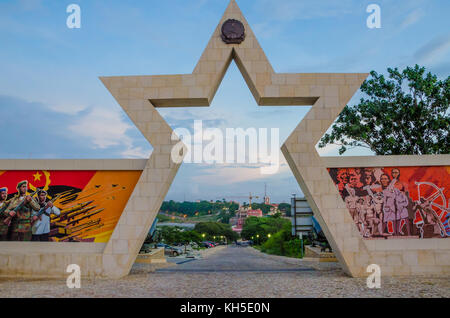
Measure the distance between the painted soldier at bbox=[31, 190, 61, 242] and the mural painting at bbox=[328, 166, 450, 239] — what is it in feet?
34.4

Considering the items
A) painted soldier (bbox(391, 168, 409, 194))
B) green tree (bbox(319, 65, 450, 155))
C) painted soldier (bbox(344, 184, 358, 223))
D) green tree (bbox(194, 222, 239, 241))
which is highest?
green tree (bbox(319, 65, 450, 155))

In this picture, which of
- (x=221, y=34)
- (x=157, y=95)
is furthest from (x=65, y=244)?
(x=221, y=34)

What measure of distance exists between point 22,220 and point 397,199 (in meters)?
13.8

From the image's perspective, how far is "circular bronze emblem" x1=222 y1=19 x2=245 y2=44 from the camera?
11.8 m

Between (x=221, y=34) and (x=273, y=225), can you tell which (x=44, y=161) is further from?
(x=273, y=225)

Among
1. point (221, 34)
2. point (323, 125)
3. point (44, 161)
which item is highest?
point (221, 34)

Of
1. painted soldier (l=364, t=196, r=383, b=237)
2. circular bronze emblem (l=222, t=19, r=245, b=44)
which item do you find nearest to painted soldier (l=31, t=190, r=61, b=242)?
circular bronze emblem (l=222, t=19, r=245, b=44)

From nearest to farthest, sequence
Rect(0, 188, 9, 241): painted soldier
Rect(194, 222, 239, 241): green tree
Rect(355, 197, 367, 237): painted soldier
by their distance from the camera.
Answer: Rect(355, 197, 367, 237): painted soldier < Rect(0, 188, 9, 241): painted soldier < Rect(194, 222, 239, 241): green tree

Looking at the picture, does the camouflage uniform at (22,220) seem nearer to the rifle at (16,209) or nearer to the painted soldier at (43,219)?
the rifle at (16,209)

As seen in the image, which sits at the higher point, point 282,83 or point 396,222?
point 282,83

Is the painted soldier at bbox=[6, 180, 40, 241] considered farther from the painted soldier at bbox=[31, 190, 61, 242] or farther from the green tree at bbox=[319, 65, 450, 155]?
the green tree at bbox=[319, 65, 450, 155]

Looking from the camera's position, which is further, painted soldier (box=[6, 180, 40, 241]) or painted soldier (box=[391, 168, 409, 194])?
painted soldier (box=[6, 180, 40, 241])

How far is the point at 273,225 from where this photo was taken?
2901 inches
